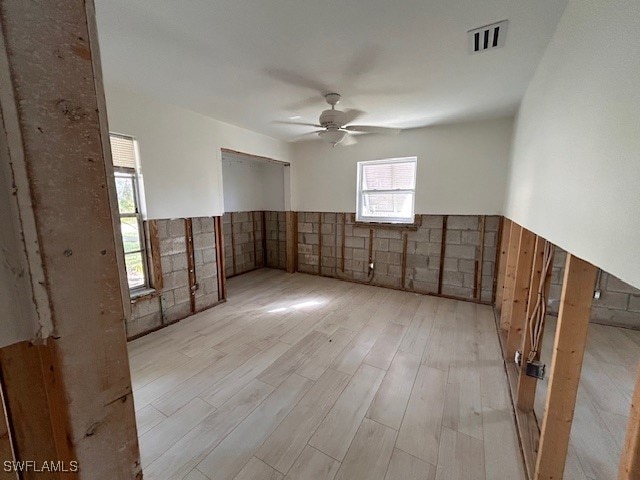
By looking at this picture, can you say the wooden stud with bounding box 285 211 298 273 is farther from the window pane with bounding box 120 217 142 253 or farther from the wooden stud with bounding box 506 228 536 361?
the wooden stud with bounding box 506 228 536 361

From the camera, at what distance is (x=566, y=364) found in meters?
1.19

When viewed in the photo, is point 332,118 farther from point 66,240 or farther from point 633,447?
point 633,447

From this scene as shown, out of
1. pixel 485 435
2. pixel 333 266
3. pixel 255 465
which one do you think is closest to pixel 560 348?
pixel 485 435

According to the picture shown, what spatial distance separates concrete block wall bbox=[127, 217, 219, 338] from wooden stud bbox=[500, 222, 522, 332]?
356 cm

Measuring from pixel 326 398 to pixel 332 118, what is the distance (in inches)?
97.0

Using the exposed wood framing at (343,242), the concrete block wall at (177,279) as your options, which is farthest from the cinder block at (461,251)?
the concrete block wall at (177,279)

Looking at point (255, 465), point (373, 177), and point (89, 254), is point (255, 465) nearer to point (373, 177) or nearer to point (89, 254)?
point (89, 254)

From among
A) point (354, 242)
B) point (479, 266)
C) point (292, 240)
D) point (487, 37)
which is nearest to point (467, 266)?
point (479, 266)

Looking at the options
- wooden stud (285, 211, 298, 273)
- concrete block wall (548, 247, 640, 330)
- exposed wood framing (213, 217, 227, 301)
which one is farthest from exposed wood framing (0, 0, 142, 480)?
wooden stud (285, 211, 298, 273)

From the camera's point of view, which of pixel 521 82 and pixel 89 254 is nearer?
pixel 89 254

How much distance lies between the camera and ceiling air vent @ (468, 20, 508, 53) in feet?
5.15

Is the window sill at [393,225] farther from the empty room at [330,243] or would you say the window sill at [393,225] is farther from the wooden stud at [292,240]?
the wooden stud at [292,240]

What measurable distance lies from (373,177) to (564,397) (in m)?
3.56

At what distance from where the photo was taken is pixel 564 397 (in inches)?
47.7
